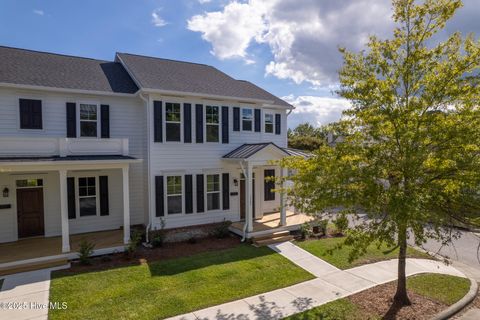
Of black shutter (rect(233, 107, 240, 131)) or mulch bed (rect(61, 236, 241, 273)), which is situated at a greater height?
black shutter (rect(233, 107, 240, 131))

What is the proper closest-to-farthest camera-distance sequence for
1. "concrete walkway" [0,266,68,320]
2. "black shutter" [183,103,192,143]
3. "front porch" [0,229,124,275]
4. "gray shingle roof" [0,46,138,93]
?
"concrete walkway" [0,266,68,320] → "front porch" [0,229,124,275] → "gray shingle roof" [0,46,138,93] → "black shutter" [183,103,192,143]

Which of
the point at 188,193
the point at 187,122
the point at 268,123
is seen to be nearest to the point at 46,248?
the point at 188,193

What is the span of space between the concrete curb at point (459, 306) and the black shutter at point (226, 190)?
885 centimetres

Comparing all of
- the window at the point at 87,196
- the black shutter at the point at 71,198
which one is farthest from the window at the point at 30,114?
the window at the point at 87,196

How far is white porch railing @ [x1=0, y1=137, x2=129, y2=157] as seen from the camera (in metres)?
9.77

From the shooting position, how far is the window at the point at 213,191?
524 inches

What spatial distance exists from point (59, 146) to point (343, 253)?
35.5 feet

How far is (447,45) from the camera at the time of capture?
6.15 m

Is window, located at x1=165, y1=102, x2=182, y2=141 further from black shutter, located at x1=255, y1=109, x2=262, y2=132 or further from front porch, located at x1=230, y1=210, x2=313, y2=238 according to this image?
front porch, located at x1=230, y1=210, x2=313, y2=238

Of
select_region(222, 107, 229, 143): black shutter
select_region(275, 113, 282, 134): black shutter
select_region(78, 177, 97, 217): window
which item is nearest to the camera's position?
select_region(78, 177, 97, 217): window

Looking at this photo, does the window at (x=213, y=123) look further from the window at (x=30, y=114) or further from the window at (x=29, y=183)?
the window at (x=29, y=183)

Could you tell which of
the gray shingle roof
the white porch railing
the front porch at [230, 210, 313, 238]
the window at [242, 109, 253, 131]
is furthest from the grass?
the gray shingle roof

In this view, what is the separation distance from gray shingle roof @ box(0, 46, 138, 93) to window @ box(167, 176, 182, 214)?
13.9 feet

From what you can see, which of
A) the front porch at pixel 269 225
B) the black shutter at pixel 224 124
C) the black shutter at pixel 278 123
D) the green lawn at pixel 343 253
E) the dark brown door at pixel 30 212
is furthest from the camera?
the black shutter at pixel 278 123
